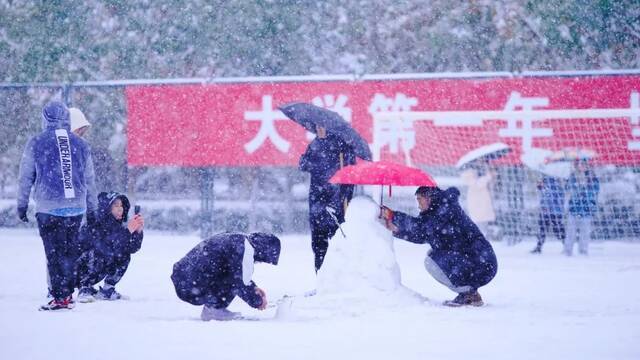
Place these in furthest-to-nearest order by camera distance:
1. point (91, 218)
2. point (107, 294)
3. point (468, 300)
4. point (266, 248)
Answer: point (107, 294), point (468, 300), point (91, 218), point (266, 248)

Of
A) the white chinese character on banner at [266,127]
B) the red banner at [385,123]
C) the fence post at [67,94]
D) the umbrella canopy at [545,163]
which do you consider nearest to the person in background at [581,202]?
the umbrella canopy at [545,163]

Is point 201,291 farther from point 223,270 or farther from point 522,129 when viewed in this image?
point 522,129

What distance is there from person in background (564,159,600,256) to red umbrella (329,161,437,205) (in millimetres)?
5545

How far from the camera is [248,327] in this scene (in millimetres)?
5938

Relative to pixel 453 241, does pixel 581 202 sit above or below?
Answer: above

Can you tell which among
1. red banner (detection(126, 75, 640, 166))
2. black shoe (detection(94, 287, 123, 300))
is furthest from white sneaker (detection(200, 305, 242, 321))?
red banner (detection(126, 75, 640, 166))

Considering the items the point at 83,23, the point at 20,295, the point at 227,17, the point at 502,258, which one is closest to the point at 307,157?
the point at 20,295

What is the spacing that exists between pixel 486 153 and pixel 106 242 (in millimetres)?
6302

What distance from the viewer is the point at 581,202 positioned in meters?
12.1

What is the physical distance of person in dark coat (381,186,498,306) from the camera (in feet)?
23.4

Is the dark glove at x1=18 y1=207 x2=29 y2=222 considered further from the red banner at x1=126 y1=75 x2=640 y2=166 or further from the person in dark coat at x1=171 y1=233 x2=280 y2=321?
the red banner at x1=126 y1=75 x2=640 y2=166

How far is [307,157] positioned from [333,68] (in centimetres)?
776

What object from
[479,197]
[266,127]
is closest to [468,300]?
[479,197]

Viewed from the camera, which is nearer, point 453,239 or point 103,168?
point 453,239
